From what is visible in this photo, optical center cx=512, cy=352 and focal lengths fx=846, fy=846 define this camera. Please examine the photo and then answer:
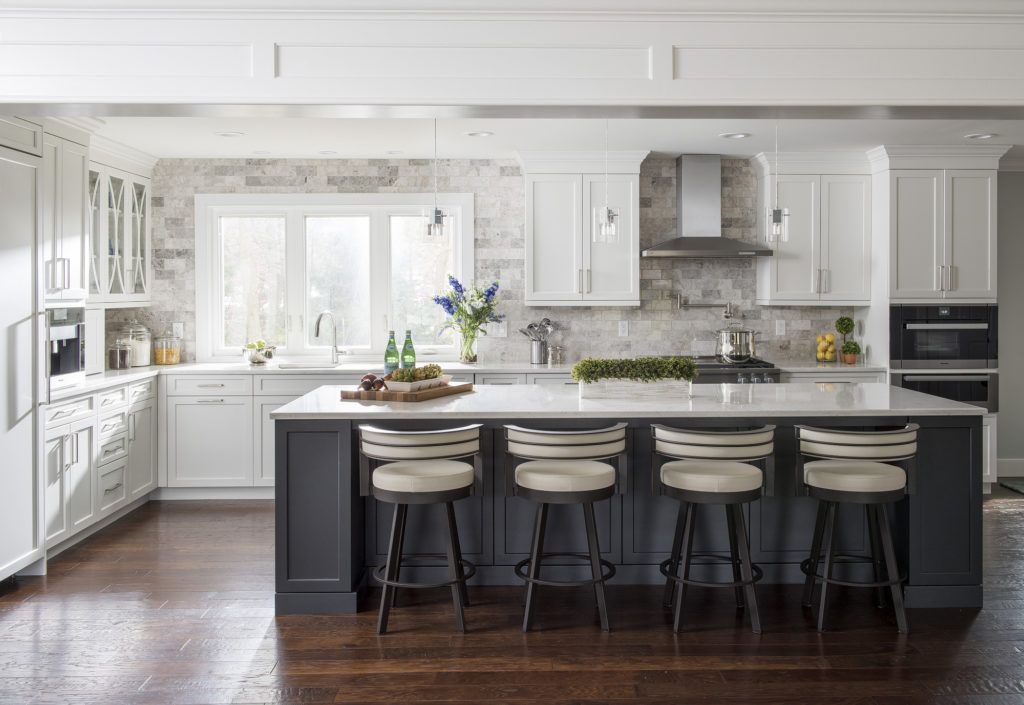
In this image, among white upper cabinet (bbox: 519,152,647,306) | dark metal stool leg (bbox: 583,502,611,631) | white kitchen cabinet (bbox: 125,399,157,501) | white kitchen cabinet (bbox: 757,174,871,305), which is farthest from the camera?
white kitchen cabinet (bbox: 757,174,871,305)

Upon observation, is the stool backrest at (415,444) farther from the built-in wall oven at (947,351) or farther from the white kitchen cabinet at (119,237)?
the built-in wall oven at (947,351)

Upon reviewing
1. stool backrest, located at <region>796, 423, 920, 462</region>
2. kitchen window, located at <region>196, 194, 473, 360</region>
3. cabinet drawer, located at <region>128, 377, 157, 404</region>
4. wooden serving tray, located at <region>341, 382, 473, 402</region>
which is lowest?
stool backrest, located at <region>796, 423, 920, 462</region>

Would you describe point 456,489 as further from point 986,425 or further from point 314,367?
point 986,425

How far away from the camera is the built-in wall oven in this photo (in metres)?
6.17

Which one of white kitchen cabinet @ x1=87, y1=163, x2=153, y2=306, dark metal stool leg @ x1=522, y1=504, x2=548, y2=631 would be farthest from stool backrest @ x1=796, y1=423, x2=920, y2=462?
white kitchen cabinet @ x1=87, y1=163, x2=153, y2=306

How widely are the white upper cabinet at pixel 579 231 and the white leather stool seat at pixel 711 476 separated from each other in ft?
9.34

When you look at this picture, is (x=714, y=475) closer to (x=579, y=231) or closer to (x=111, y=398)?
(x=579, y=231)

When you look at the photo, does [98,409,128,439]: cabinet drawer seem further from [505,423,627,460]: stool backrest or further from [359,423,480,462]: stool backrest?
[505,423,627,460]: stool backrest

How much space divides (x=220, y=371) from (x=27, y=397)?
181 centimetres

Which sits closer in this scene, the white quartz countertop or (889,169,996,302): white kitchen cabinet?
the white quartz countertop

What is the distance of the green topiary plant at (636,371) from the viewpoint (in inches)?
159

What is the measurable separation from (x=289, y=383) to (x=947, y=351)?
15.7 ft

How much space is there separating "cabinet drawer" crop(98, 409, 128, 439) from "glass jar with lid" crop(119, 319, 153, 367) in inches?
33.3

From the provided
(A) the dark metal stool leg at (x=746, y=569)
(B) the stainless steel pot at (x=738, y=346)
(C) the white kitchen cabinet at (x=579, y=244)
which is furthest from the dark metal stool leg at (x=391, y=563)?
(B) the stainless steel pot at (x=738, y=346)
